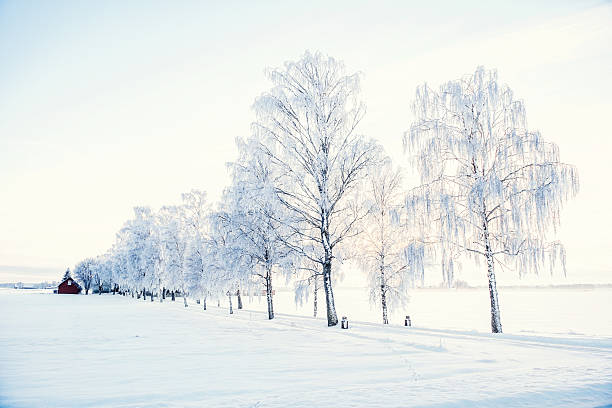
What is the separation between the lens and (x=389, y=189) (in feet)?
80.0

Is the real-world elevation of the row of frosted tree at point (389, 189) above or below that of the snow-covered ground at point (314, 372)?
above

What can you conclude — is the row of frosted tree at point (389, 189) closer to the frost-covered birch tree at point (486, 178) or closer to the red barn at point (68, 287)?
the frost-covered birch tree at point (486, 178)

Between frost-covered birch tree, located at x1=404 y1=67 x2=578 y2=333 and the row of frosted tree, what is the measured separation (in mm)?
43

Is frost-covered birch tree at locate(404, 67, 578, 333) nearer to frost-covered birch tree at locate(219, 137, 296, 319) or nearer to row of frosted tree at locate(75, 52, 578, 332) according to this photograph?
row of frosted tree at locate(75, 52, 578, 332)

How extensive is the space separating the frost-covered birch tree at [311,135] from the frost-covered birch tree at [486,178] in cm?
329

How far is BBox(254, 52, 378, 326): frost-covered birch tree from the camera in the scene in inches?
721

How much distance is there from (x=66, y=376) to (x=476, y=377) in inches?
341

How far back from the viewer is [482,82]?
16203 millimetres

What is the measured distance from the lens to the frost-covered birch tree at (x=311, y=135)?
18.3m

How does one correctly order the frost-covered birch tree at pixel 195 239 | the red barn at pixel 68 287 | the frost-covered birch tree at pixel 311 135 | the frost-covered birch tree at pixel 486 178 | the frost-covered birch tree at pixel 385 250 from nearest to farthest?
the frost-covered birch tree at pixel 486 178
the frost-covered birch tree at pixel 311 135
the frost-covered birch tree at pixel 385 250
the frost-covered birch tree at pixel 195 239
the red barn at pixel 68 287

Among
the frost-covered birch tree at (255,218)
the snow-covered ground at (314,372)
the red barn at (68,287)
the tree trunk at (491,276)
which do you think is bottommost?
the red barn at (68,287)

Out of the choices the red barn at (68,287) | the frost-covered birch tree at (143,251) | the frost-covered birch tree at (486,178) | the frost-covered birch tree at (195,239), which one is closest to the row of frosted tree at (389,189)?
the frost-covered birch tree at (486,178)

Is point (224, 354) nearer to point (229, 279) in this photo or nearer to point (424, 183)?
point (424, 183)

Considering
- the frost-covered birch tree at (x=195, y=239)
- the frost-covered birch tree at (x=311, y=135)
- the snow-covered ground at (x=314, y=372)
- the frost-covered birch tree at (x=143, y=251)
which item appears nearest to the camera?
the snow-covered ground at (x=314, y=372)
